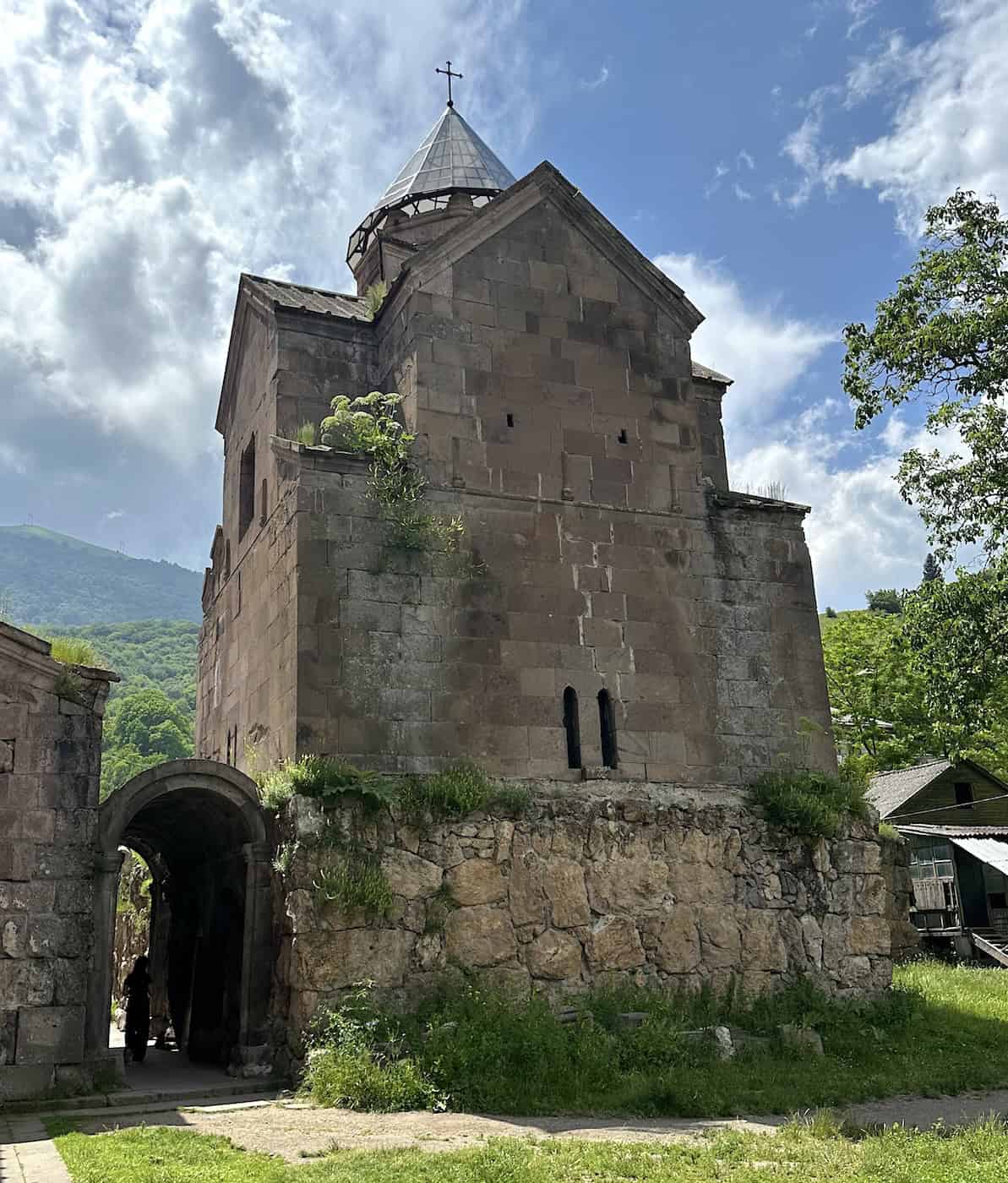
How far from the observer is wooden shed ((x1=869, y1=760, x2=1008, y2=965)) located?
26.0m

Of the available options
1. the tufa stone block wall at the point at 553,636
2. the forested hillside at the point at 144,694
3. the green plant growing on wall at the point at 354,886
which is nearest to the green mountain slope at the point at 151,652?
the forested hillside at the point at 144,694

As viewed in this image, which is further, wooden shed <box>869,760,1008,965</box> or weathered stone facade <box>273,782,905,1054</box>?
wooden shed <box>869,760,1008,965</box>

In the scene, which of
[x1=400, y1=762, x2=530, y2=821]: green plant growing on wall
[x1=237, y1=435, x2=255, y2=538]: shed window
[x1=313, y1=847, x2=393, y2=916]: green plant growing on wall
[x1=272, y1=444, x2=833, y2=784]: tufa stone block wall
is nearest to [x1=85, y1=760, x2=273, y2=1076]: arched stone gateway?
[x1=313, y1=847, x2=393, y2=916]: green plant growing on wall

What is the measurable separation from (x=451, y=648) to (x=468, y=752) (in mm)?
1297

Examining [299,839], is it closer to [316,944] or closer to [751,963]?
[316,944]

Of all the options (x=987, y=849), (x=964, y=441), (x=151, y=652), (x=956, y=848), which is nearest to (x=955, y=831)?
(x=956, y=848)

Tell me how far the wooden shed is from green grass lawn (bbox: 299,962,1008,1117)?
472 inches

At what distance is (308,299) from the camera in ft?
53.7

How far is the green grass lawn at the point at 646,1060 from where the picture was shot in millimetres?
10547

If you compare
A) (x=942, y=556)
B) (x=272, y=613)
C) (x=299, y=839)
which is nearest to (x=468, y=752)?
(x=299, y=839)

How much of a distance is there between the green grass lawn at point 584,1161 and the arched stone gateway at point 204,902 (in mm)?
3136

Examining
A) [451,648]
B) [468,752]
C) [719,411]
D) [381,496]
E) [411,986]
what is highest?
[719,411]

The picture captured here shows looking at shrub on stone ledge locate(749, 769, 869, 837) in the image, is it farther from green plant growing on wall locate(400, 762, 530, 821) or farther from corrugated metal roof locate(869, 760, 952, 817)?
corrugated metal roof locate(869, 760, 952, 817)

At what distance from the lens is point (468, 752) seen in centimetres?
1338
